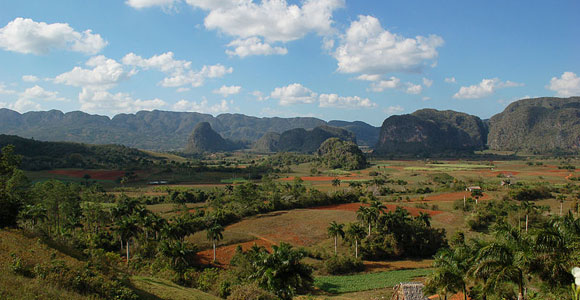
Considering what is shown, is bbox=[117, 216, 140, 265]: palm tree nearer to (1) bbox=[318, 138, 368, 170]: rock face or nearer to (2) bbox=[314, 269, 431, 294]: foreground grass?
(2) bbox=[314, 269, 431, 294]: foreground grass

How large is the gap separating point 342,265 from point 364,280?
2.98m

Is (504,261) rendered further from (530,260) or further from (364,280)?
(364,280)

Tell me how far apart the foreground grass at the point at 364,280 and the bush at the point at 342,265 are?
118 centimetres

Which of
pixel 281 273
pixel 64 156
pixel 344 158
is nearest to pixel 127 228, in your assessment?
pixel 281 273

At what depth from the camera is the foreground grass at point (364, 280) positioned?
28.1 meters

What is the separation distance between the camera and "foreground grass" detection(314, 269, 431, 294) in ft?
92.3

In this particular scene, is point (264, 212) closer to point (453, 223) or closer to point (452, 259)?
point (453, 223)

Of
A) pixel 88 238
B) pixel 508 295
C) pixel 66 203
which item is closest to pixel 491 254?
pixel 508 295

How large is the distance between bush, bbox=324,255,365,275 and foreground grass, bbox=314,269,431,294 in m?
1.18

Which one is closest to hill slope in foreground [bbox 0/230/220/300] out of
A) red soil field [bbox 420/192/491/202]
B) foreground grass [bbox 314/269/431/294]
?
foreground grass [bbox 314/269/431/294]

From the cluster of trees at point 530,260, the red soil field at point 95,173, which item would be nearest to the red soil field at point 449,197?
the cluster of trees at point 530,260

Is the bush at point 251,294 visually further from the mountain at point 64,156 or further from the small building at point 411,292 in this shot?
the mountain at point 64,156

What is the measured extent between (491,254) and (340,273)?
65.9 feet

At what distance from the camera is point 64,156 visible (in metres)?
117
